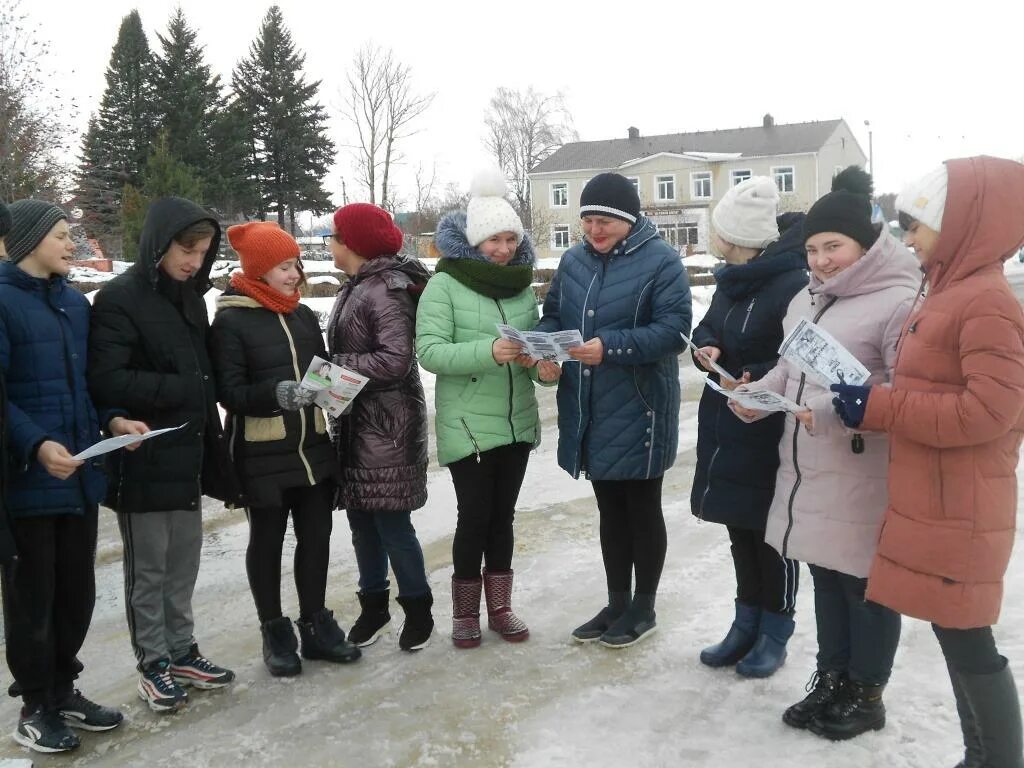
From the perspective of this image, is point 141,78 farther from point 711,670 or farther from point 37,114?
point 711,670

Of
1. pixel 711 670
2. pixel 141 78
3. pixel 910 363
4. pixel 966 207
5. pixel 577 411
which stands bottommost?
pixel 711 670

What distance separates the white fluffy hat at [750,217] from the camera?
3652 millimetres

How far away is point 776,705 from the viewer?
337cm

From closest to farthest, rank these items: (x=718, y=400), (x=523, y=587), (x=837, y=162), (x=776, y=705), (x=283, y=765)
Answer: (x=283, y=765) < (x=776, y=705) < (x=718, y=400) < (x=523, y=587) < (x=837, y=162)

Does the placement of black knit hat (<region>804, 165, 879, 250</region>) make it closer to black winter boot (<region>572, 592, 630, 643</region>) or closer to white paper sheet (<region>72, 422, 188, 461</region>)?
black winter boot (<region>572, 592, 630, 643</region>)

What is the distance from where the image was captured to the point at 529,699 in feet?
11.5

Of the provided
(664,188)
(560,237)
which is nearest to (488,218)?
(664,188)

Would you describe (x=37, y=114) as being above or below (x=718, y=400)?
above

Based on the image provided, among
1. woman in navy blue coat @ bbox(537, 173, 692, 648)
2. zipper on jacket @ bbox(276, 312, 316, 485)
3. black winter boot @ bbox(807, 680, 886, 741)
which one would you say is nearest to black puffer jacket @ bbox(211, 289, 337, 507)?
zipper on jacket @ bbox(276, 312, 316, 485)

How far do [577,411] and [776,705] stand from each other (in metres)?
1.44

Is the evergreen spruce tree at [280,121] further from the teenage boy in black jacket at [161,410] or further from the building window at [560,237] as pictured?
the teenage boy in black jacket at [161,410]

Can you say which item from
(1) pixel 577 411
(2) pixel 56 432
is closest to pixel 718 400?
(1) pixel 577 411

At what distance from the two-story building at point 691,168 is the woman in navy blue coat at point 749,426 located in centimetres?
4464

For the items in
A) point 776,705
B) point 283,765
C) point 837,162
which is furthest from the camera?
point 837,162
